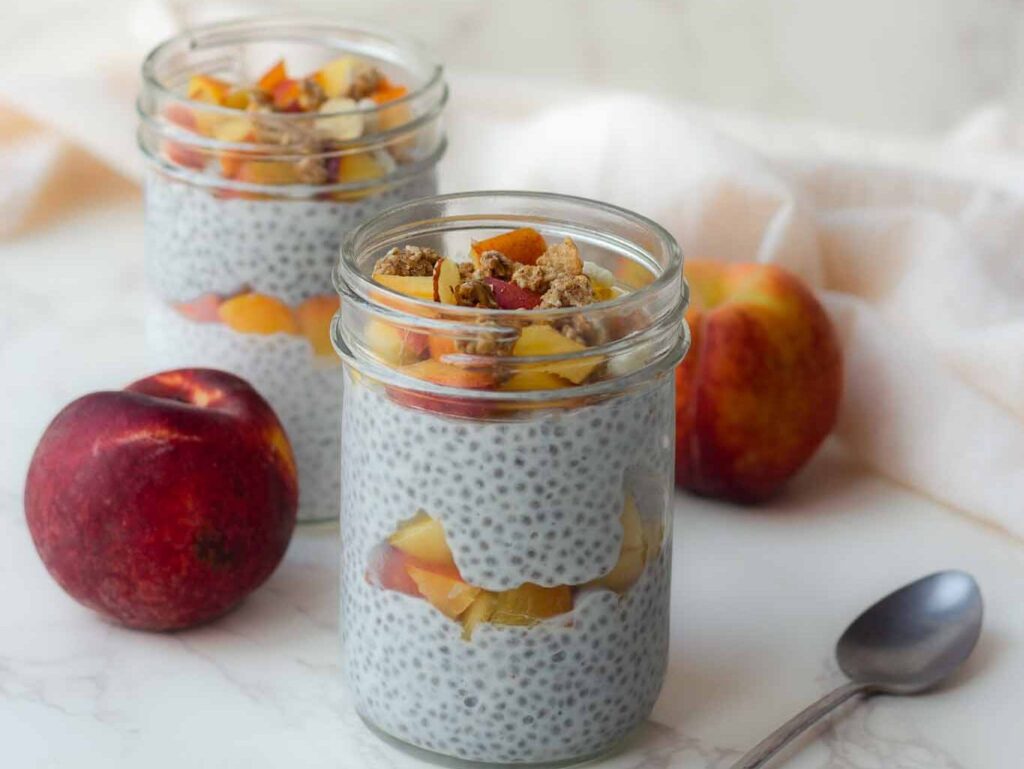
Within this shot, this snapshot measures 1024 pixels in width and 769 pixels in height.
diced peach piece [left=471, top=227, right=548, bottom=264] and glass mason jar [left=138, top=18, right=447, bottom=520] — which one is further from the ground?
diced peach piece [left=471, top=227, right=548, bottom=264]

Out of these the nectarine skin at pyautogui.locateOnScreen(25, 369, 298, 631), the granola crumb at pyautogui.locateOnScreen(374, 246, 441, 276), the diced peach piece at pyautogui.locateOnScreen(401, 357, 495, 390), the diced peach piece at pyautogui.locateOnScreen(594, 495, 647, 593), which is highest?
the granola crumb at pyautogui.locateOnScreen(374, 246, 441, 276)

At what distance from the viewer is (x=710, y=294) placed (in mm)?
1176

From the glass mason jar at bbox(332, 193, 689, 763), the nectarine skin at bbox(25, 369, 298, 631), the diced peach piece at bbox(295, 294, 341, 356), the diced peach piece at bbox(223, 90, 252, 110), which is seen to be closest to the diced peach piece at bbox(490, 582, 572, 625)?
the glass mason jar at bbox(332, 193, 689, 763)

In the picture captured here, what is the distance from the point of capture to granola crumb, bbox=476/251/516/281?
2.75 feet

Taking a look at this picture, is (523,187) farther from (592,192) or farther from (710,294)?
(710,294)

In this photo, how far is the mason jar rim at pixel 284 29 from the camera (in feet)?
3.42

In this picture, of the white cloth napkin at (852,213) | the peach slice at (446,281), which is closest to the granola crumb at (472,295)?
the peach slice at (446,281)

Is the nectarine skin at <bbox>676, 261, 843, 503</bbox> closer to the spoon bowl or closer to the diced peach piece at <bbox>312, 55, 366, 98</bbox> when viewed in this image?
the spoon bowl

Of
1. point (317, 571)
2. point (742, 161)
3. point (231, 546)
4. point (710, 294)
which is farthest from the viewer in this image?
point (742, 161)

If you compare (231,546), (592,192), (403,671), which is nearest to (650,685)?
(403,671)

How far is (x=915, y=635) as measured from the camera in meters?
0.96

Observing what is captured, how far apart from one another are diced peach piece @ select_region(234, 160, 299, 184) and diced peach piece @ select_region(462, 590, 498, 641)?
36 cm

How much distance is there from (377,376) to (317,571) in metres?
0.29

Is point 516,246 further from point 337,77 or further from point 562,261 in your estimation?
point 337,77
